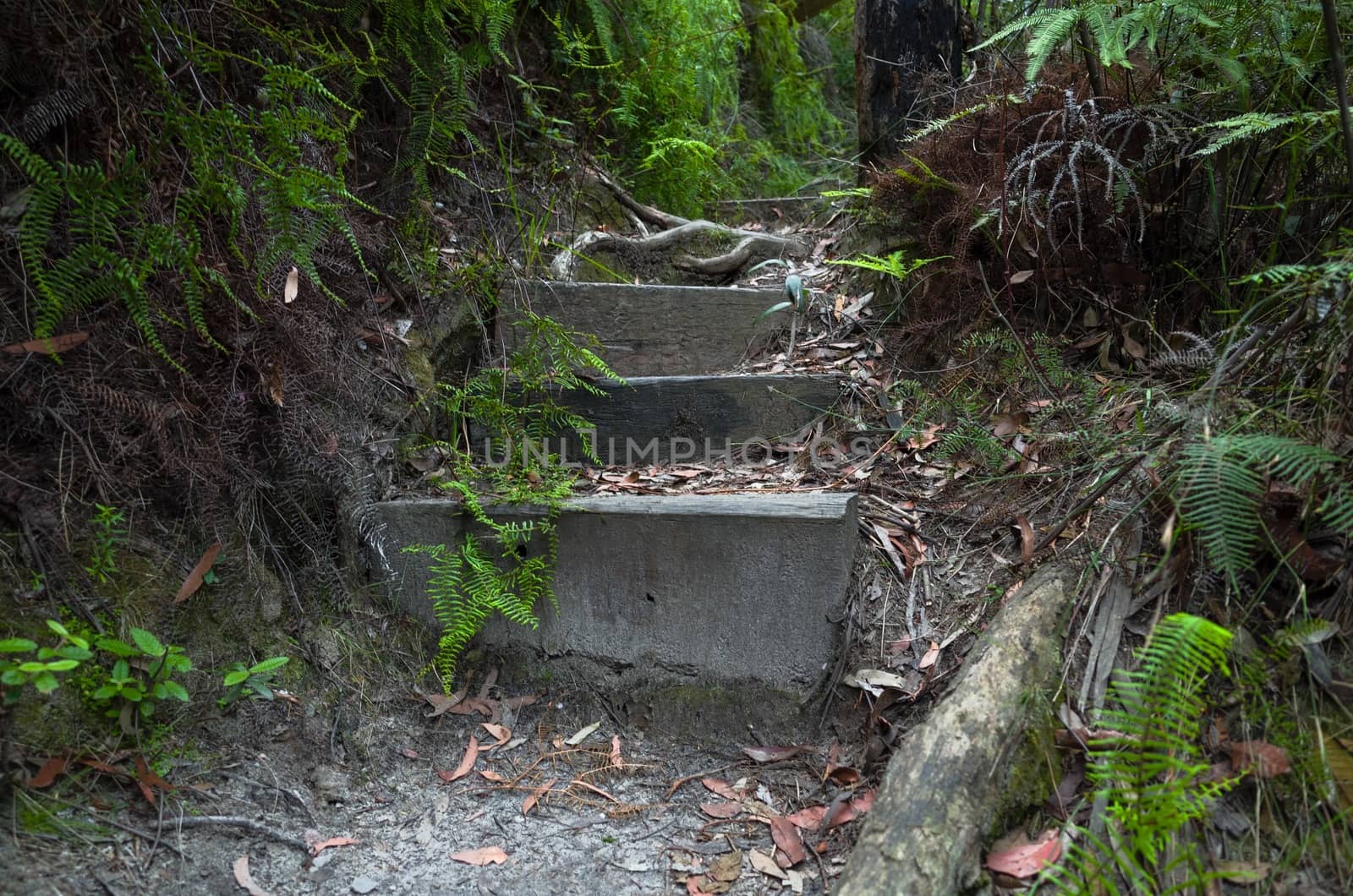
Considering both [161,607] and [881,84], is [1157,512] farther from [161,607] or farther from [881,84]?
[881,84]

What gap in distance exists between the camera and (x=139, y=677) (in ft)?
6.19

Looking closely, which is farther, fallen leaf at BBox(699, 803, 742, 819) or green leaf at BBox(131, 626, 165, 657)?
fallen leaf at BBox(699, 803, 742, 819)

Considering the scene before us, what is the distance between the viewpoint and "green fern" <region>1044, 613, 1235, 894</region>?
1.30 m

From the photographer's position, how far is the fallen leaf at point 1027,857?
150cm

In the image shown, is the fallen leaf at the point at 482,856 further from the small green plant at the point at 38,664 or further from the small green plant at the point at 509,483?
the small green plant at the point at 38,664

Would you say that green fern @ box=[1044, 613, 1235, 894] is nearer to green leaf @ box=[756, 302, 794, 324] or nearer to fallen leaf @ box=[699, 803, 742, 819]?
fallen leaf @ box=[699, 803, 742, 819]

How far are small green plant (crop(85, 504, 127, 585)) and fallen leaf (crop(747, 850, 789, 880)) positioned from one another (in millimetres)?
1676

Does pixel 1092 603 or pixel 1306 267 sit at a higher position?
pixel 1306 267

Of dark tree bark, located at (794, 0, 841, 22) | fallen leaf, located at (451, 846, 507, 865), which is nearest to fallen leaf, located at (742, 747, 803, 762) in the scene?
fallen leaf, located at (451, 846, 507, 865)

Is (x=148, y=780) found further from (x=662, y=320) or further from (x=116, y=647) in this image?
(x=662, y=320)

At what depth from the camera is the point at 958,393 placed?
266cm

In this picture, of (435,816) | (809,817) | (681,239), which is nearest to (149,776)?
(435,816)

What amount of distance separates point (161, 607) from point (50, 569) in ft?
0.83

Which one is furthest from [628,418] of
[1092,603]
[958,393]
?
[1092,603]
